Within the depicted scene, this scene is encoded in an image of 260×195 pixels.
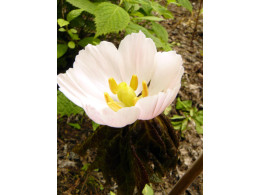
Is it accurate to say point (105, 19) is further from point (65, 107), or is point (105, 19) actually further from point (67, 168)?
A: point (67, 168)

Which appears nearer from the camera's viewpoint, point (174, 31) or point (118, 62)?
point (118, 62)

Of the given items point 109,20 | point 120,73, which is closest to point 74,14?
point 109,20

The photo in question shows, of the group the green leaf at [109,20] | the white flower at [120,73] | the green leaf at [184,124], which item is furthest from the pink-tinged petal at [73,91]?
the green leaf at [184,124]

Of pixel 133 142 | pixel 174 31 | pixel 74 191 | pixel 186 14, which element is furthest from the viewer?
pixel 186 14

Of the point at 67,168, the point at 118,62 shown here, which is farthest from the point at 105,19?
the point at 67,168

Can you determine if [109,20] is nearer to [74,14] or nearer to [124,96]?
[74,14]

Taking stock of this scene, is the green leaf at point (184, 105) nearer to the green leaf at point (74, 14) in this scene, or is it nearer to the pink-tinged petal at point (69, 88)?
the green leaf at point (74, 14)

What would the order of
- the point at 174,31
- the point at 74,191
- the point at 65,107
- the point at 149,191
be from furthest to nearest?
the point at 174,31, the point at 74,191, the point at 65,107, the point at 149,191

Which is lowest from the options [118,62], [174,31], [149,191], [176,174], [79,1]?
[176,174]
